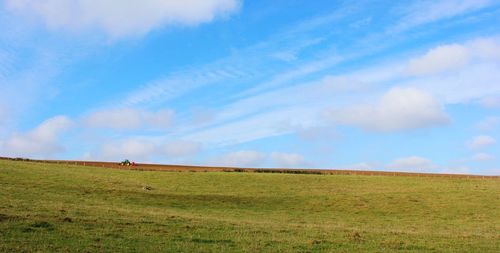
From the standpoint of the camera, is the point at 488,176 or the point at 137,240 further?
the point at 488,176

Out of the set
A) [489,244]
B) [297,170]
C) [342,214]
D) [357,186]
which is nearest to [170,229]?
[489,244]

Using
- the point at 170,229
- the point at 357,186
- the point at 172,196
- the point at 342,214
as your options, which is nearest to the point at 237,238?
the point at 170,229

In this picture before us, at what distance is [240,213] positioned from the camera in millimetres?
41656

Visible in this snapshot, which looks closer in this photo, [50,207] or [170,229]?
[170,229]

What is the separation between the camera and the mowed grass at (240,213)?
73.0 ft

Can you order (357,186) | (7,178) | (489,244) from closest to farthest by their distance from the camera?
(489,244), (7,178), (357,186)

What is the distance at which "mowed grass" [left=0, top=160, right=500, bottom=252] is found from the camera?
2225 centimetres

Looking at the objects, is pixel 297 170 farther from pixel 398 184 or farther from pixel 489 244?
pixel 489 244

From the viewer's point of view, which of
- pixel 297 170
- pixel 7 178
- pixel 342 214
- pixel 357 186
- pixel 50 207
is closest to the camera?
pixel 50 207

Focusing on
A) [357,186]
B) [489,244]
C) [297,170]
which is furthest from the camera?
[297,170]

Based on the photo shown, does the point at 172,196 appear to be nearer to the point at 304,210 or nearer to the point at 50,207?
the point at 304,210

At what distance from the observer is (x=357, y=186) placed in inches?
2672

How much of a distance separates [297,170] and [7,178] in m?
51.6

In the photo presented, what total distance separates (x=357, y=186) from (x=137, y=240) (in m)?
49.9
